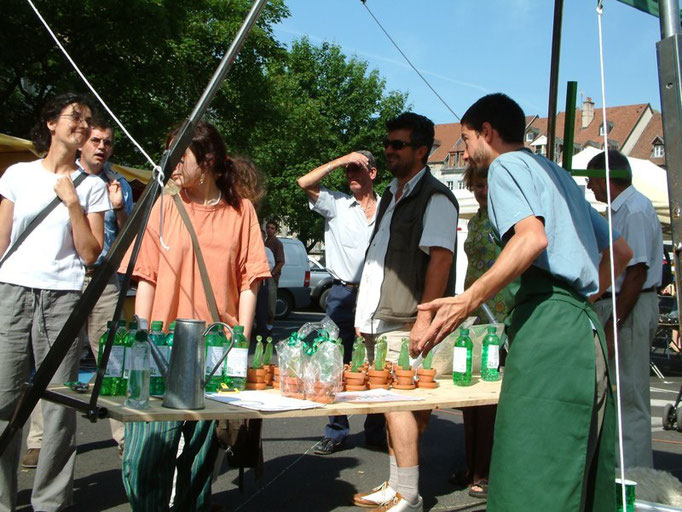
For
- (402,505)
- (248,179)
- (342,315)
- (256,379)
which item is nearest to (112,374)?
(256,379)

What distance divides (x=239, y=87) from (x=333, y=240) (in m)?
17.6

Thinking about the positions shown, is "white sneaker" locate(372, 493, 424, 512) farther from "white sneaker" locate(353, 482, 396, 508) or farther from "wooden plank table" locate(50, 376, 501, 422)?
"wooden plank table" locate(50, 376, 501, 422)

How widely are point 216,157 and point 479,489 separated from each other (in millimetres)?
2691

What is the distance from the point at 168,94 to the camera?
16.6m

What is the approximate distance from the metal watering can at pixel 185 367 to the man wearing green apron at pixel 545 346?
2.52 feet

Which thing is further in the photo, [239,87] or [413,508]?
[239,87]

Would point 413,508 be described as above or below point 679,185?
below

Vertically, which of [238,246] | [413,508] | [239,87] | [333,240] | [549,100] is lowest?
[413,508]

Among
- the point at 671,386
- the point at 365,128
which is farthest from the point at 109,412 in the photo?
the point at 365,128

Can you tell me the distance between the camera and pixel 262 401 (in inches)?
114

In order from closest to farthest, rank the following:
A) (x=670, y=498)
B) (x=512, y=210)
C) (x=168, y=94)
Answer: (x=512, y=210) → (x=670, y=498) → (x=168, y=94)

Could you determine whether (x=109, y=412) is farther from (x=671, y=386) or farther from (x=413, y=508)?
(x=671, y=386)

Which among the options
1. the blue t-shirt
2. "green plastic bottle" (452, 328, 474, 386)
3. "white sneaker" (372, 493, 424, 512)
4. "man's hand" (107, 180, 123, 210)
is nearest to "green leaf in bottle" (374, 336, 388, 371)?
"green plastic bottle" (452, 328, 474, 386)

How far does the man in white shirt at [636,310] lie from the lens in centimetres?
468
